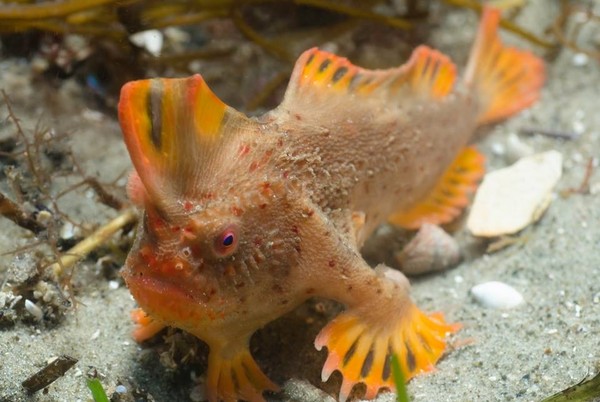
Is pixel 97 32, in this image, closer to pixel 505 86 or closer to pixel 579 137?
pixel 505 86

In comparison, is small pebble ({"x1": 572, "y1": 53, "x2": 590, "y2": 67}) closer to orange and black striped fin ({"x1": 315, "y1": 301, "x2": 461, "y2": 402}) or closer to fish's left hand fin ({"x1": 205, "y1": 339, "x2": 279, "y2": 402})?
orange and black striped fin ({"x1": 315, "y1": 301, "x2": 461, "y2": 402})

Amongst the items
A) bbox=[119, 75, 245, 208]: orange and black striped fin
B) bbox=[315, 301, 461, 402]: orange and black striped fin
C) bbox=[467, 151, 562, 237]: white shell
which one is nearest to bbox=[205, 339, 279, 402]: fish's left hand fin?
bbox=[315, 301, 461, 402]: orange and black striped fin

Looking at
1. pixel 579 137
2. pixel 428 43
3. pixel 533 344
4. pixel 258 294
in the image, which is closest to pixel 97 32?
pixel 258 294

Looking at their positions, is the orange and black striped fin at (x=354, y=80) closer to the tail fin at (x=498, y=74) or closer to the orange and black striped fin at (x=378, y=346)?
the tail fin at (x=498, y=74)

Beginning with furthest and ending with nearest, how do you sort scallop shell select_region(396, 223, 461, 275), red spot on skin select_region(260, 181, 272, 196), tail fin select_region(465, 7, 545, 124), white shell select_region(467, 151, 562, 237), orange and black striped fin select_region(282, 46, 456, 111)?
tail fin select_region(465, 7, 545, 124), white shell select_region(467, 151, 562, 237), scallop shell select_region(396, 223, 461, 275), orange and black striped fin select_region(282, 46, 456, 111), red spot on skin select_region(260, 181, 272, 196)

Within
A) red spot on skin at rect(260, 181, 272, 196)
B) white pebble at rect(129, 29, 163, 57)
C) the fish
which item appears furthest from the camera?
white pebble at rect(129, 29, 163, 57)

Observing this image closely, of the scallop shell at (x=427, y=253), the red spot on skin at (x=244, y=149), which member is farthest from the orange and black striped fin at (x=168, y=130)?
the scallop shell at (x=427, y=253)

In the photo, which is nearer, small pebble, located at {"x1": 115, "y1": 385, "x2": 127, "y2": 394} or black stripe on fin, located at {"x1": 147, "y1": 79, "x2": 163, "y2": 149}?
black stripe on fin, located at {"x1": 147, "y1": 79, "x2": 163, "y2": 149}

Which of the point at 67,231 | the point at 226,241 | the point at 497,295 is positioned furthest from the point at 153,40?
the point at 497,295
